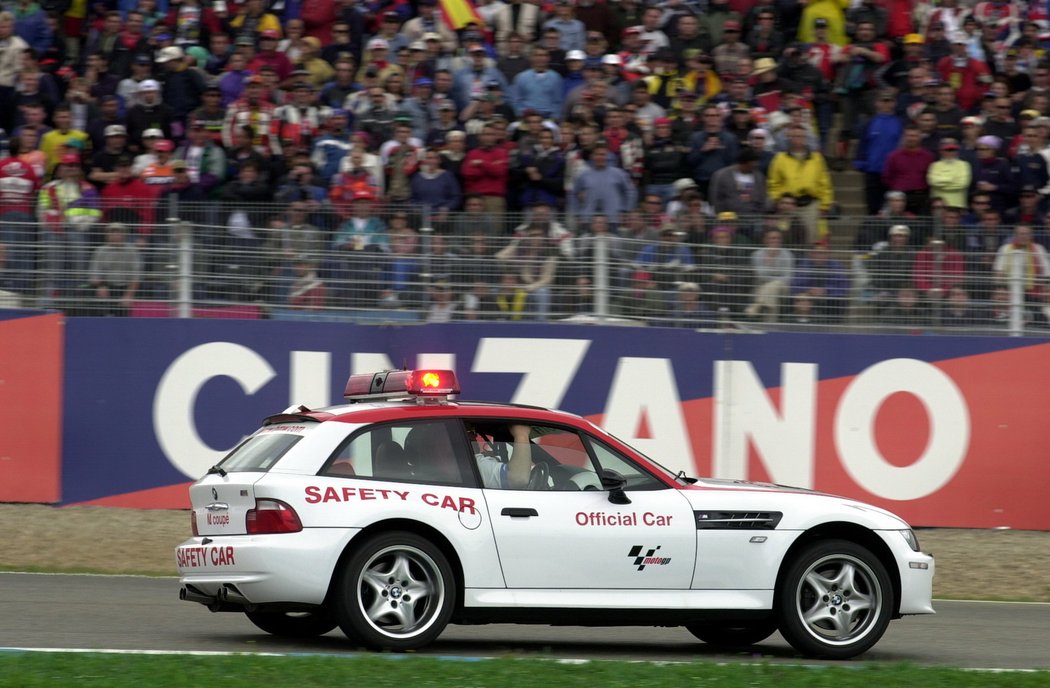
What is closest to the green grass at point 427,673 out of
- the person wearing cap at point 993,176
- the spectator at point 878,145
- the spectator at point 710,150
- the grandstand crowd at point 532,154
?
the grandstand crowd at point 532,154

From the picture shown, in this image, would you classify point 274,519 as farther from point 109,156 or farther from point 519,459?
point 109,156

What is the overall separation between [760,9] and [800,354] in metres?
5.97

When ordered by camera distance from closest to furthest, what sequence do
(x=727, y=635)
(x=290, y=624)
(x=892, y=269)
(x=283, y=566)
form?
1. (x=283, y=566)
2. (x=290, y=624)
3. (x=727, y=635)
4. (x=892, y=269)

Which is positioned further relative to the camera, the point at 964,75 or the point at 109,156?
the point at 964,75

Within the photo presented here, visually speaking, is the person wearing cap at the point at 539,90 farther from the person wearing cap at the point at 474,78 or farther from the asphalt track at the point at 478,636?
the asphalt track at the point at 478,636

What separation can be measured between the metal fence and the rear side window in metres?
6.06

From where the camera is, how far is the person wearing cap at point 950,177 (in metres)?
16.4

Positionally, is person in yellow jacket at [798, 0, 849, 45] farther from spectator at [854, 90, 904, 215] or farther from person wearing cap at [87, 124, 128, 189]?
person wearing cap at [87, 124, 128, 189]

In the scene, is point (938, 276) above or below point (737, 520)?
above

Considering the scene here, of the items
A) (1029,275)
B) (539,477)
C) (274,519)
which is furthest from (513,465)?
(1029,275)

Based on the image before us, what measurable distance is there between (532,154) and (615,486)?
8.37 m

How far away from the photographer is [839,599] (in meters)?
9.10

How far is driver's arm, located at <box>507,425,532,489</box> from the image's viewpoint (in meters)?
8.95

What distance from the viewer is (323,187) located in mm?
16688
